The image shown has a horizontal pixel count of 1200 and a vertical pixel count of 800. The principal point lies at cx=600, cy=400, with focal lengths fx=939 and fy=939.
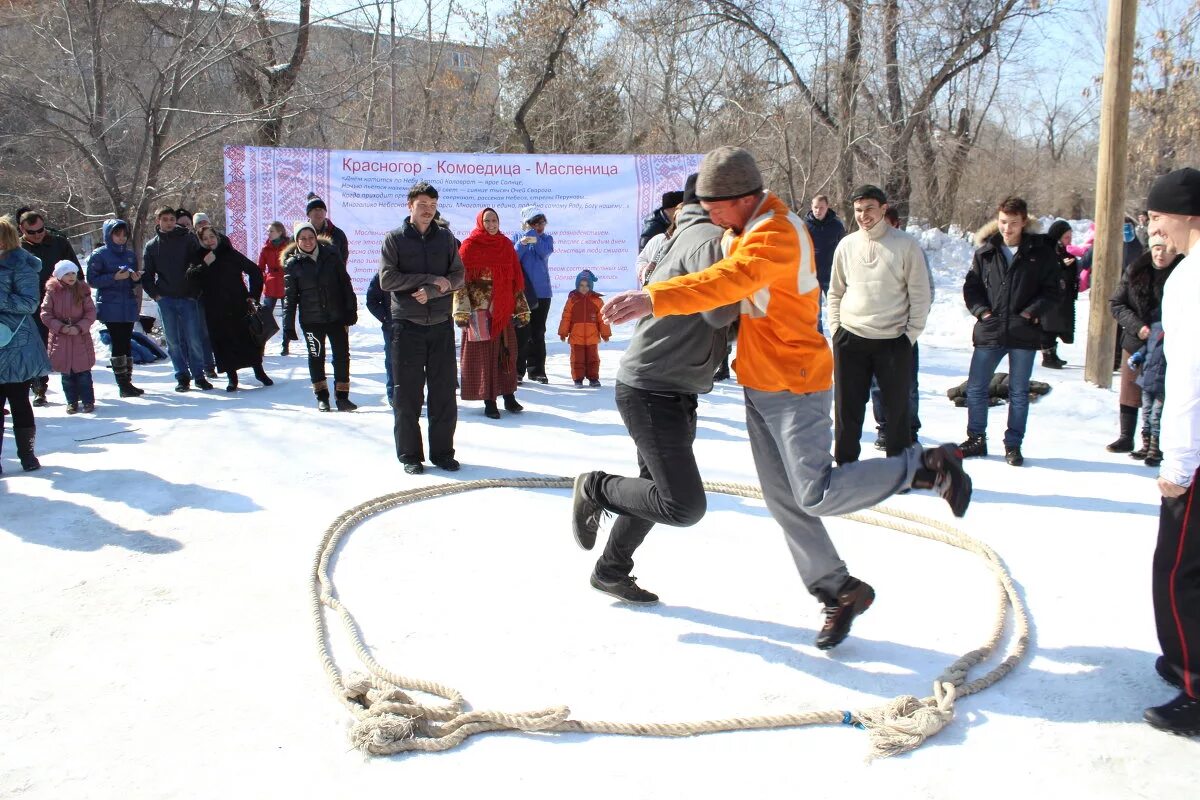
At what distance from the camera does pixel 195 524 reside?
16.6 ft

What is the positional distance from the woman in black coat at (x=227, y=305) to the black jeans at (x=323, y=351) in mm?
1374

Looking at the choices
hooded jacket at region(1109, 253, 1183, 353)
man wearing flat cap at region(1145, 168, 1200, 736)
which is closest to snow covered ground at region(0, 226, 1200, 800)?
man wearing flat cap at region(1145, 168, 1200, 736)

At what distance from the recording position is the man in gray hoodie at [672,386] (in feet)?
11.6

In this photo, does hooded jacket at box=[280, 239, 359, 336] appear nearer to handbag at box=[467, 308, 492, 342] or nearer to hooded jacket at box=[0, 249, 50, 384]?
handbag at box=[467, 308, 492, 342]

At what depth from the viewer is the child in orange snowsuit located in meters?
9.59

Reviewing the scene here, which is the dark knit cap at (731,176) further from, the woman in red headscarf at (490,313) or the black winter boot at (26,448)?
the black winter boot at (26,448)

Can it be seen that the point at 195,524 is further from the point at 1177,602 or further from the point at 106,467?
the point at 1177,602

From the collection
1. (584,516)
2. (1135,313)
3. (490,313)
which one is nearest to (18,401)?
(490,313)

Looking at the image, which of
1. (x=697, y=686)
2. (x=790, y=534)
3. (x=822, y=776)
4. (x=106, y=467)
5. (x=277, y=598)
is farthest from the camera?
(x=106, y=467)

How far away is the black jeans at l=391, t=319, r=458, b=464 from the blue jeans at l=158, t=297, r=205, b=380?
4.09 m

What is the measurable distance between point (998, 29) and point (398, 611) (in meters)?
17.8

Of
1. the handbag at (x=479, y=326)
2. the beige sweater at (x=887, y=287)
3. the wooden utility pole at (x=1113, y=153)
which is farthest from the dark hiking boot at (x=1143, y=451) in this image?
the handbag at (x=479, y=326)

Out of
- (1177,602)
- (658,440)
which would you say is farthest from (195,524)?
(1177,602)

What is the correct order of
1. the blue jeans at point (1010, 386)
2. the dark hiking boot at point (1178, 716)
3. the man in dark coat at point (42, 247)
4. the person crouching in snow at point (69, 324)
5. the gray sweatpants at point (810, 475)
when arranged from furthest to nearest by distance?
the man in dark coat at point (42, 247), the person crouching in snow at point (69, 324), the blue jeans at point (1010, 386), the gray sweatpants at point (810, 475), the dark hiking boot at point (1178, 716)
